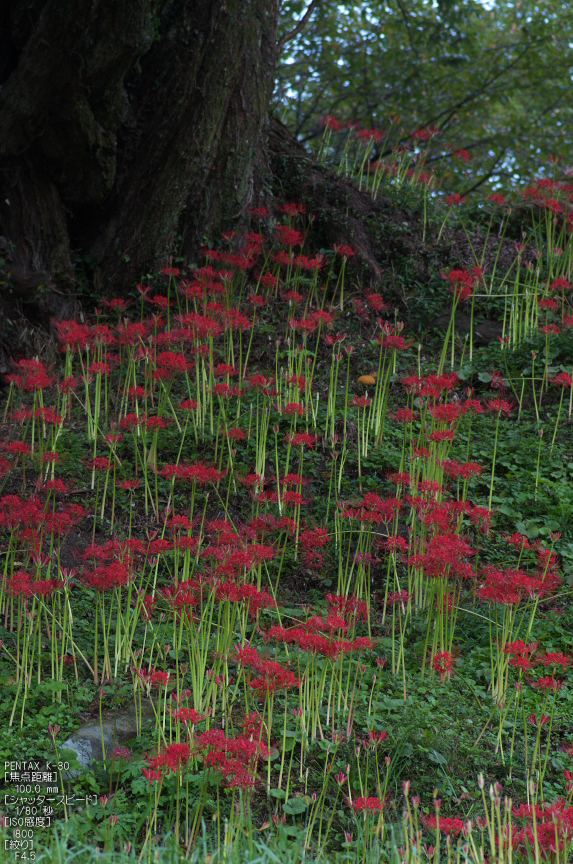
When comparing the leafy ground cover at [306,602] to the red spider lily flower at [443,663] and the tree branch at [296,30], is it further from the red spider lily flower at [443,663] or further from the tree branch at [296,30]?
the tree branch at [296,30]

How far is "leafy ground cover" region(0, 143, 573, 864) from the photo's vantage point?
2.77 m

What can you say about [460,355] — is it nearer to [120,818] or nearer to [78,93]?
[78,93]

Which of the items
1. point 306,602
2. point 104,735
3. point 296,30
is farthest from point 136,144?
point 104,735

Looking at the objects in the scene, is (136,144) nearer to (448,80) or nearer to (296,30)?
(296,30)

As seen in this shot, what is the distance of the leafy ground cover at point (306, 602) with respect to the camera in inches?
109

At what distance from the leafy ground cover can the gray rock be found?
0.18ft

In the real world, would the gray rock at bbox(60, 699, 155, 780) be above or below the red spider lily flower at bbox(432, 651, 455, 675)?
below

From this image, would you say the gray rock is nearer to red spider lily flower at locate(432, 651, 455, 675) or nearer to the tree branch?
red spider lily flower at locate(432, 651, 455, 675)

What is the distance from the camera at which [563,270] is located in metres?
7.08

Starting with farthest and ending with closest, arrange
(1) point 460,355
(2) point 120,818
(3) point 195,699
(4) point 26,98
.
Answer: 1. (1) point 460,355
2. (4) point 26,98
3. (3) point 195,699
4. (2) point 120,818

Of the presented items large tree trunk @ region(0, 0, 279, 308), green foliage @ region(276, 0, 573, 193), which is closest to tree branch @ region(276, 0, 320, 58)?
large tree trunk @ region(0, 0, 279, 308)

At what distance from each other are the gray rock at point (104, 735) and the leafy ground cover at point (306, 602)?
6 centimetres

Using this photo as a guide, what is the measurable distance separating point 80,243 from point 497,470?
14.3 feet

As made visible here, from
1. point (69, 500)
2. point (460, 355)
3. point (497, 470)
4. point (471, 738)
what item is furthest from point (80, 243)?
point (471, 738)
